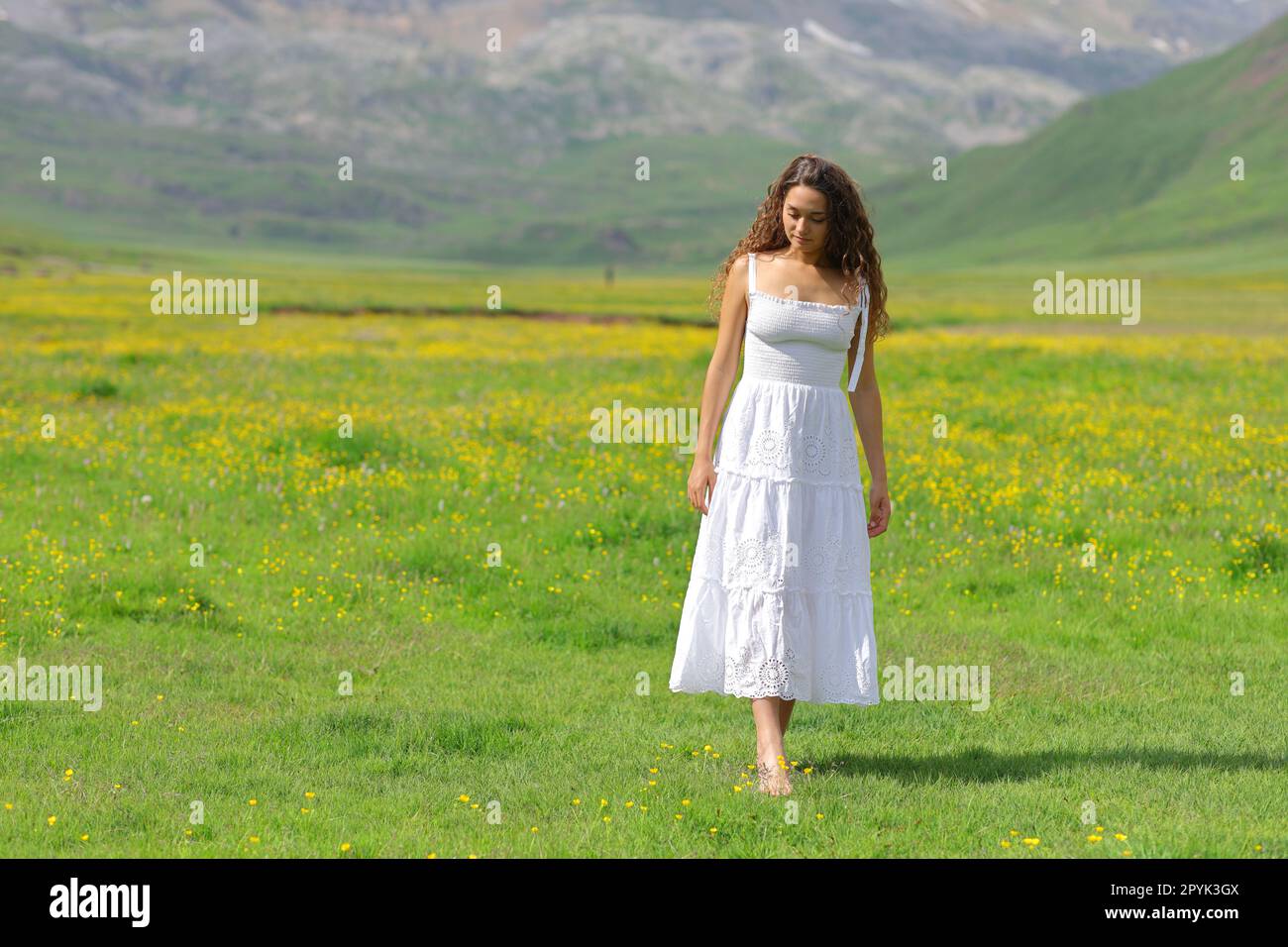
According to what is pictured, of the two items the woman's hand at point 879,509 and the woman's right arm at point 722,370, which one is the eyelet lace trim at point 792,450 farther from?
the woman's hand at point 879,509

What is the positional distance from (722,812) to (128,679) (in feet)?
16.4

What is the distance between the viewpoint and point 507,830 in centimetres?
719

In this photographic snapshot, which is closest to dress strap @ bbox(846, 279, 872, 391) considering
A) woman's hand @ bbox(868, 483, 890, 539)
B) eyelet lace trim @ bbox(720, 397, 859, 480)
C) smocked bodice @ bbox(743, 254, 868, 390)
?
smocked bodice @ bbox(743, 254, 868, 390)

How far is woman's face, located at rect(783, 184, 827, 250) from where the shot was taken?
8.01 m

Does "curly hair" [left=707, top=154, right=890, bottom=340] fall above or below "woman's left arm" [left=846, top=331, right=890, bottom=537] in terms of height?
above

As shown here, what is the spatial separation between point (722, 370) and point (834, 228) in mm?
1075

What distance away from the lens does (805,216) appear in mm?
8031

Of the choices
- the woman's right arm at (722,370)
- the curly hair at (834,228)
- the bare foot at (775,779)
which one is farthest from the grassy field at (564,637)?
the curly hair at (834,228)

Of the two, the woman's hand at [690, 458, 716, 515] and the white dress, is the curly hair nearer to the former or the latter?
the white dress

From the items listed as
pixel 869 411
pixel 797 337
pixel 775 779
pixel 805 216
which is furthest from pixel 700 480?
pixel 775 779

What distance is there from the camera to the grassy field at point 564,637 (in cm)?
737

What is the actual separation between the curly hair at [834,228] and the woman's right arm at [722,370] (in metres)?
0.18

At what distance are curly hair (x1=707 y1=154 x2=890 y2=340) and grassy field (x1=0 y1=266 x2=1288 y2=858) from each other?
3003mm
